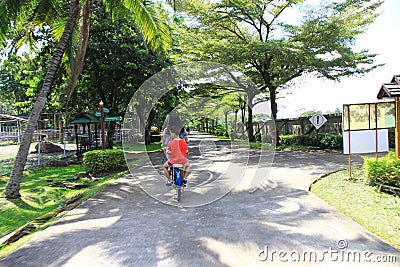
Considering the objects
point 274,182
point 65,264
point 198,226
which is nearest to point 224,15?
point 274,182

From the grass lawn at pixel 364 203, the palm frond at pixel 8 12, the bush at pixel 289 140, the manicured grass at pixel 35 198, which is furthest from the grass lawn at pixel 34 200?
the bush at pixel 289 140

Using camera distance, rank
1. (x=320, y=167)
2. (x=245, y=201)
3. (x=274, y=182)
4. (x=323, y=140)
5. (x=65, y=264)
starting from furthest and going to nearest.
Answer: (x=323, y=140), (x=320, y=167), (x=274, y=182), (x=245, y=201), (x=65, y=264)

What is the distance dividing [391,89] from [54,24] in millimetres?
10366

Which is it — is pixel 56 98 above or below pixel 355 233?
above

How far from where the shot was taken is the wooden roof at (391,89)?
6.86 metres

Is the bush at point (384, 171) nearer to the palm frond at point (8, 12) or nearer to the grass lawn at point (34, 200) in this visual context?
the grass lawn at point (34, 200)

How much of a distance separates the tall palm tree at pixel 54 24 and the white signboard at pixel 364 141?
240 inches

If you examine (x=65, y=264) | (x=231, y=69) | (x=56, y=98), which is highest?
(x=231, y=69)

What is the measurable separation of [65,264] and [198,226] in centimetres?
192

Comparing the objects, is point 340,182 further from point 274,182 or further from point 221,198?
point 221,198

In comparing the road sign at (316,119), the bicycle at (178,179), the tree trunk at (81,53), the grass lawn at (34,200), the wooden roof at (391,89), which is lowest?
the grass lawn at (34,200)

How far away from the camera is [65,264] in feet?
11.9

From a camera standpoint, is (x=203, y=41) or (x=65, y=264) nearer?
(x=65, y=264)

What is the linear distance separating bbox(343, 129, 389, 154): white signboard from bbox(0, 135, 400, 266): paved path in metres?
2.21
